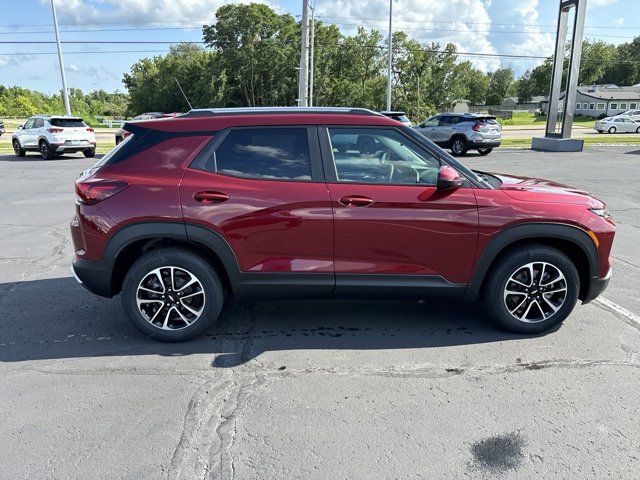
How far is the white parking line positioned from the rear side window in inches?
770

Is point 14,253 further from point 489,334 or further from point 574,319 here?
point 574,319

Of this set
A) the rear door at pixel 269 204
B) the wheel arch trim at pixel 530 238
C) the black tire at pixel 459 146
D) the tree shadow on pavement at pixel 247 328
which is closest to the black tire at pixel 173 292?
the tree shadow on pavement at pixel 247 328

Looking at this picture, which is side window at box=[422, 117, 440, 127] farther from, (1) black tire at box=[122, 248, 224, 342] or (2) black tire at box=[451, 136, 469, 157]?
(1) black tire at box=[122, 248, 224, 342]

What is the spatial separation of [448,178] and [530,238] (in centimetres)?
88

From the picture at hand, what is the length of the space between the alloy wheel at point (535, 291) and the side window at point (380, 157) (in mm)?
1087

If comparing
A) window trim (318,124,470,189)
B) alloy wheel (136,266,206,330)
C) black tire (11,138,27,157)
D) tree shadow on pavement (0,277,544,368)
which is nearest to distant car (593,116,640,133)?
black tire (11,138,27,157)

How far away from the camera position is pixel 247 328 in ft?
13.9

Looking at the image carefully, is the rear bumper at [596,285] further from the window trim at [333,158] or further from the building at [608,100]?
the building at [608,100]

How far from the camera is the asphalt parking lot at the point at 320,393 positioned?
8.53 ft

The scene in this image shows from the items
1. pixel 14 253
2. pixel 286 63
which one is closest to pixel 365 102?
pixel 286 63

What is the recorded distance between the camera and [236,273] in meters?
3.81

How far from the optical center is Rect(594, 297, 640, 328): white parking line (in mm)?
4320

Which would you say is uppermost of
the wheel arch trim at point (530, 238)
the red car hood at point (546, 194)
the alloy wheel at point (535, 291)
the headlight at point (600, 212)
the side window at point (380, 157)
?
the side window at point (380, 157)

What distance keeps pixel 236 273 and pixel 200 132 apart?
113 cm
